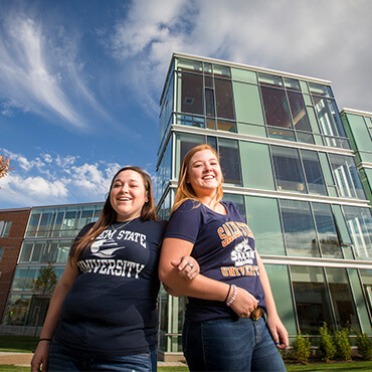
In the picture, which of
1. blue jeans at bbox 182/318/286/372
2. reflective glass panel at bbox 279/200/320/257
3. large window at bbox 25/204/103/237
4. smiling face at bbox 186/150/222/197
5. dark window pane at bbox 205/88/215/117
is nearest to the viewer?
blue jeans at bbox 182/318/286/372

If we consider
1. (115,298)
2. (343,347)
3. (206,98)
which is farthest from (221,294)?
(206,98)

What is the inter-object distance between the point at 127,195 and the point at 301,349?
8.93m

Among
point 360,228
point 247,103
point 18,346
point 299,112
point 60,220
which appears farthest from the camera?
point 60,220

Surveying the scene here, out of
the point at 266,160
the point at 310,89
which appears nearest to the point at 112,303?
the point at 266,160

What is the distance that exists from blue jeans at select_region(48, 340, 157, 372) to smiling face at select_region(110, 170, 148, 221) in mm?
851

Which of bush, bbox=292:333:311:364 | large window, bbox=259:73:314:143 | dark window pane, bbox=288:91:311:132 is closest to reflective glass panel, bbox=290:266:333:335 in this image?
bush, bbox=292:333:311:364

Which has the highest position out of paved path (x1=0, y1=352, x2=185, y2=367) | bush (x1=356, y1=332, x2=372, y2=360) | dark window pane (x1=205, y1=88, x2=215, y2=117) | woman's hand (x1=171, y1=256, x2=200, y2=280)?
dark window pane (x1=205, y1=88, x2=215, y2=117)

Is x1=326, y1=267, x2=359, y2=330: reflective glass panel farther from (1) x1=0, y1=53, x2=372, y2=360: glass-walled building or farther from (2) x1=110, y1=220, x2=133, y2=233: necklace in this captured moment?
(2) x1=110, y1=220, x2=133, y2=233: necklace

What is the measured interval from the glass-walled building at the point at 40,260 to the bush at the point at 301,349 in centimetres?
2187

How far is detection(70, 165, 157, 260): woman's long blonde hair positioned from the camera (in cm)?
173

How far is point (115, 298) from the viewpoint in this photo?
1.47 metres

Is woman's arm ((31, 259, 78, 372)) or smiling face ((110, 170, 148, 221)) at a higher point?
smiling face ((110, 170, 148, 221))

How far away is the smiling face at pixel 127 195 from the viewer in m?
1.90

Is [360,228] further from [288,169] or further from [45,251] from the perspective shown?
[45,251]
